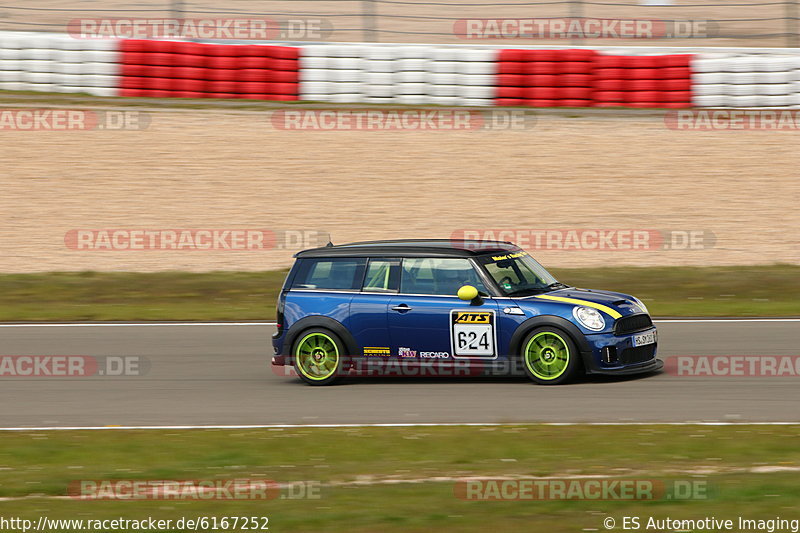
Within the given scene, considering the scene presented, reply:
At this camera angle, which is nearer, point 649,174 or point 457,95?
point 649,174

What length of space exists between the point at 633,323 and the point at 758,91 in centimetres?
1417

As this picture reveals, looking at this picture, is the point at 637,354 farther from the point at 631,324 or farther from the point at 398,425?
the point at 398,425

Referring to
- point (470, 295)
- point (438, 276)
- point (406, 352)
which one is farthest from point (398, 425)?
point (438, 276)

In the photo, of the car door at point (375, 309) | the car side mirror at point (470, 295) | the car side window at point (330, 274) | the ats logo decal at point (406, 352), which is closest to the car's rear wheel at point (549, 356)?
the car side mirror at point (470, 295)

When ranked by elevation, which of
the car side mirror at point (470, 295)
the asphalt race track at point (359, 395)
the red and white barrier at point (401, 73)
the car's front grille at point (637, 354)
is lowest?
the asphalt race track at point (359, 395)

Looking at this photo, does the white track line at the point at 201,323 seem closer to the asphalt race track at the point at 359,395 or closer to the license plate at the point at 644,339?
the asphalt race track at the point at 359,395

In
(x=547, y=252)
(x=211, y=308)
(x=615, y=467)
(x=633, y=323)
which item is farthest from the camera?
(x=547, y=252)

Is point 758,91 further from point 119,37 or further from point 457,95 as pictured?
point 119,37

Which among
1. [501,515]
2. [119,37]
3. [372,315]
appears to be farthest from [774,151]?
[501,515]

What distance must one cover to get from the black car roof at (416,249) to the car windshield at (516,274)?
0.11 metres

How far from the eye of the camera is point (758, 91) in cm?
2312

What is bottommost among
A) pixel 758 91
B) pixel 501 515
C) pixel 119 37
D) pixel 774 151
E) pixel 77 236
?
pixel 501 515

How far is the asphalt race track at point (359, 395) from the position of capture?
31.0ft

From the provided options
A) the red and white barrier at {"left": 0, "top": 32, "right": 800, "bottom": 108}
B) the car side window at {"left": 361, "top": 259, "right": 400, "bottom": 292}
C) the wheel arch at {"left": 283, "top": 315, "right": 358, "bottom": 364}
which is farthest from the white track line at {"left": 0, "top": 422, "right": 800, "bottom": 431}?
the red and white barrier at {"left": 0, "top": 32, "right": 800, "bottom": 108}
